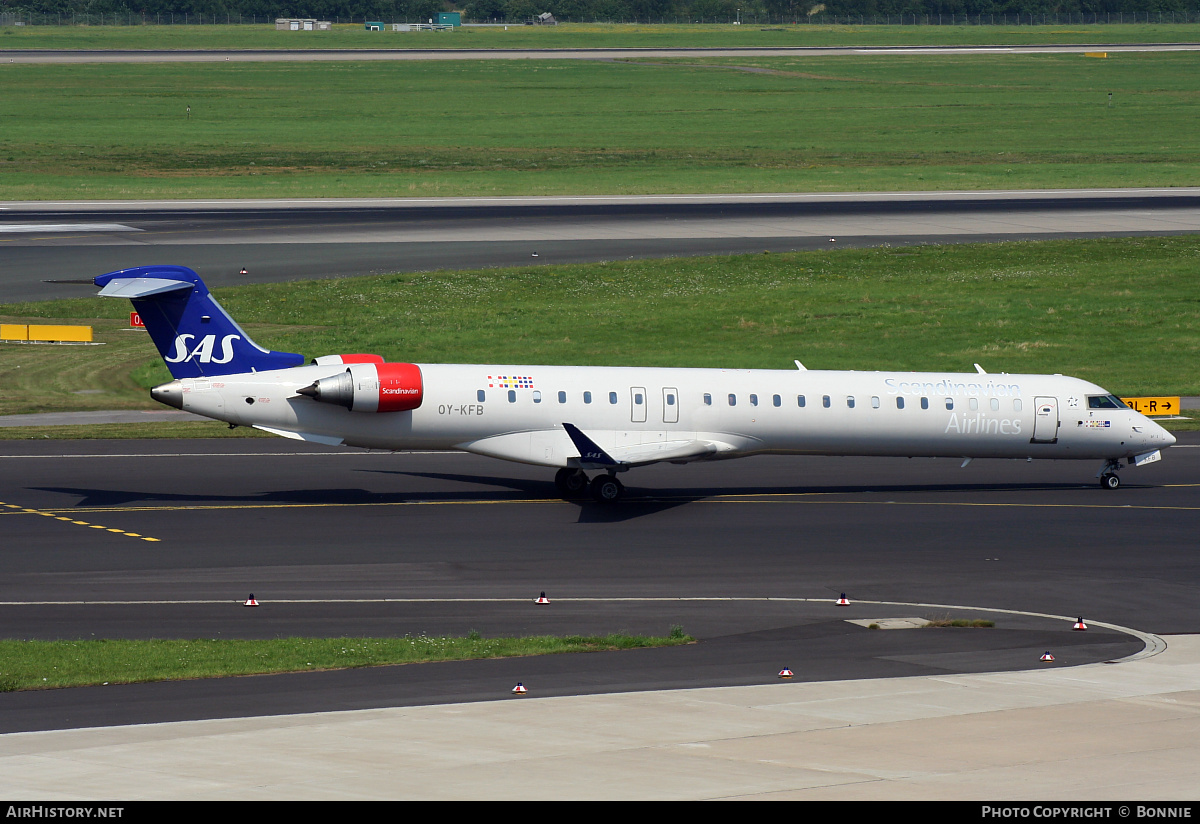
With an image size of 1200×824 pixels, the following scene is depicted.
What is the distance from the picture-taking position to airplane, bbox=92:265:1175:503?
32.8 metres

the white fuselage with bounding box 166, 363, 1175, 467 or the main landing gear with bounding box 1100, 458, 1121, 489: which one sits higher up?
the white fuselage with bounding box 166, 363, 1175, 467

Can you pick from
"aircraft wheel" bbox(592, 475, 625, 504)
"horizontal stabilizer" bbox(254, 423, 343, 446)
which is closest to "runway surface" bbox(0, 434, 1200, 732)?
"aircraft wheel" bbox(592, 475, 625, 504)

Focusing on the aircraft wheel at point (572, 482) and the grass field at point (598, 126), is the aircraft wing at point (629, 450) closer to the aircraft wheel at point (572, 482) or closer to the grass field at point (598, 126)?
the aircraft wheel at point (572, 482)

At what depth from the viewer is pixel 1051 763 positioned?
54.0 feet

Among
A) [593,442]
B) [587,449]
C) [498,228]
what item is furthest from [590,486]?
[498,228]

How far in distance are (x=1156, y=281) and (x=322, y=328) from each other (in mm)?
36728

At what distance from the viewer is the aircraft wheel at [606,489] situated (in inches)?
1347

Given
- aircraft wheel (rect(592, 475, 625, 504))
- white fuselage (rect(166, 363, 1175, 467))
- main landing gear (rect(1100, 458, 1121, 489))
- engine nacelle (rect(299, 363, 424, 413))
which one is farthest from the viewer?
main landing gear (rect(1100, 458, 1121, 489))

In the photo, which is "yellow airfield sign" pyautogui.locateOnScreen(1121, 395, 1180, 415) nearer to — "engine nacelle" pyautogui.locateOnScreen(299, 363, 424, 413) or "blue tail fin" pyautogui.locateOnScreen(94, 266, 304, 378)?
"engine nacelle" pyautogui.locateOnScreen(299, 363, 424, 413)

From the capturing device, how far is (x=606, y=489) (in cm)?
3422

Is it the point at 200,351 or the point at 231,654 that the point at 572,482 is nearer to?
the point at 200,351

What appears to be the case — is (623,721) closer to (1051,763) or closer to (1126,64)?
(1051,763)

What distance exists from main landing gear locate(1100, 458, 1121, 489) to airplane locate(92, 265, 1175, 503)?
0.13ft

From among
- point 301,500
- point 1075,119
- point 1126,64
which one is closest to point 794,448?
point 301,500
